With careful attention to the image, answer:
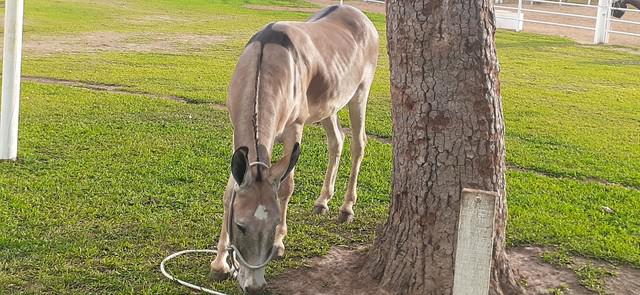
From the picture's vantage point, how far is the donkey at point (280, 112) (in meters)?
4.55

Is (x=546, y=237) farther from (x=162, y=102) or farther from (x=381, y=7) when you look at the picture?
(x=381, y=7)

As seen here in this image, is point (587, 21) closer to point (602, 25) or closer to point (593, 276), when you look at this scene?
point (602, 25)

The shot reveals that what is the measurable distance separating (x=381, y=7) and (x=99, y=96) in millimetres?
22166

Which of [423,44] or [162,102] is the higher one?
[423,44]

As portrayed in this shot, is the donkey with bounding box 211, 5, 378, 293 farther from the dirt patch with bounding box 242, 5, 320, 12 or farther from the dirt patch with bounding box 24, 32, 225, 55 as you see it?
the dirt patch with bounding box 242, 5, 320, 12

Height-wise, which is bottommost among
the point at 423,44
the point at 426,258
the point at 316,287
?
the point at 316,287

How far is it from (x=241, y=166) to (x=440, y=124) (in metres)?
1.23

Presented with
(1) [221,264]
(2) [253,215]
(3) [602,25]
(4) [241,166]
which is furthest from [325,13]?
(3) [602,25]

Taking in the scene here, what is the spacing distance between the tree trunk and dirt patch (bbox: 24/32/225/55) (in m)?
12.6

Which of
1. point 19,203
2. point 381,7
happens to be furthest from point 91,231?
point 381,7

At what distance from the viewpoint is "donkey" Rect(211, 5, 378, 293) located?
455 centimetres

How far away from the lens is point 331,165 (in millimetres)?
7051

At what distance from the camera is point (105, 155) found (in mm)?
8242

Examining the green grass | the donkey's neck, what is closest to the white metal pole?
the donkey's neck
